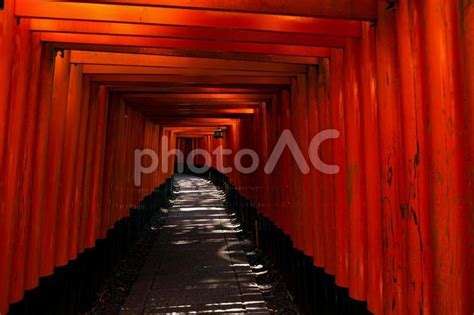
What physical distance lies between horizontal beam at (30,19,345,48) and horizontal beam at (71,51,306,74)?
1.03 meters

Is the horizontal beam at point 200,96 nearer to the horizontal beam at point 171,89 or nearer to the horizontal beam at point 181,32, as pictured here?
the horizontal beam at point 171,89

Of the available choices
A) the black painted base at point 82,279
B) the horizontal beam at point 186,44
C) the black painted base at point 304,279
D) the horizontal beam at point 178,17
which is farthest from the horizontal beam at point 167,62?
the black painted base at point 304,279

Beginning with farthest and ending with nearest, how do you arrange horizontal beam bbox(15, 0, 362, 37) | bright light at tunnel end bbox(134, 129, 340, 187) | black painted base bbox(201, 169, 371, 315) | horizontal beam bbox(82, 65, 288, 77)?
horizontal beam bbox(82, 65, 288, 77), bright light at tunnel end bbox(134, 129, 340, 187), black painted base bbox(201, 169, 371, 315), horizontal beam bbox(15, 0, 362, 37)

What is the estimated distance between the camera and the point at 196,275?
654 centimetres

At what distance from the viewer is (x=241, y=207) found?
11.5 metres

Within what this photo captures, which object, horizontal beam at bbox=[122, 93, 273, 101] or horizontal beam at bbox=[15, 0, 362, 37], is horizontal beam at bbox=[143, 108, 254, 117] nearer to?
horizontal beam at bbox=[122, 93, 273, 101]

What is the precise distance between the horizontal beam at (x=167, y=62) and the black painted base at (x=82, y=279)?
273cm

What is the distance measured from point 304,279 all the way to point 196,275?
246 cm

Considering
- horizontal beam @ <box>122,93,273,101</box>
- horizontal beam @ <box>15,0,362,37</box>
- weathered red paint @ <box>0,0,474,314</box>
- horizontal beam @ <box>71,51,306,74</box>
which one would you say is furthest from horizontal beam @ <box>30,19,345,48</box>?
horizontal beam @ <box>122,93,273,101</box>

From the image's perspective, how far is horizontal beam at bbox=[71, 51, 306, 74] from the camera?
4.28 meters

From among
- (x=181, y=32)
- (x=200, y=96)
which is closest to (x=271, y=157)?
(x=200, y=96)

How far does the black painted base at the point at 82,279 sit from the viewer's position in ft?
11.6

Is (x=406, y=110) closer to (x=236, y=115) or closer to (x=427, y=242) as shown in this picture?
(x=427, y=242)

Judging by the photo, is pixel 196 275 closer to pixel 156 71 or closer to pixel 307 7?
pixel 156 71
